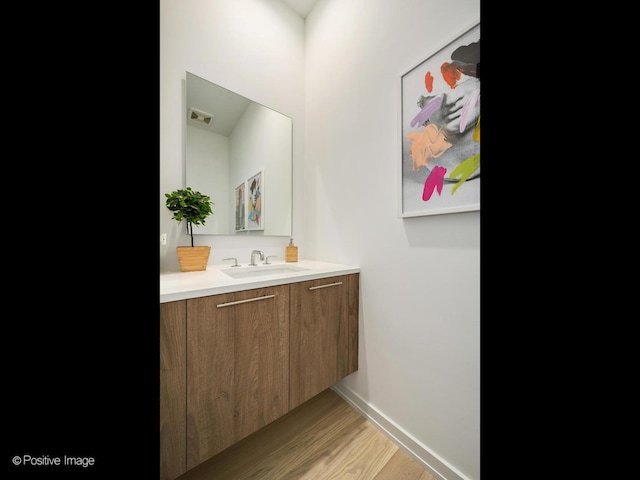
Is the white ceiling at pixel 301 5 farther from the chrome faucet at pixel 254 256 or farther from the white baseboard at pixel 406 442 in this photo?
the white baseboard at pixel 406 442

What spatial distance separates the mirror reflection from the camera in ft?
4.70

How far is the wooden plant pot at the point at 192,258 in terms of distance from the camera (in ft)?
4.23

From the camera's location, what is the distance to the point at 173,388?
0.84m


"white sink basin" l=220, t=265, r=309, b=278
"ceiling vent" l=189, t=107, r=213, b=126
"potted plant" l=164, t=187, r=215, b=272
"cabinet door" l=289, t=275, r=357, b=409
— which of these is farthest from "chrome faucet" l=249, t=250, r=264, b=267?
"ceiling vent" l=189, t=107, r=213, b=126

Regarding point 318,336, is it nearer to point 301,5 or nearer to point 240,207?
point 240,207

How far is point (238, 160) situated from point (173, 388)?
1.25 metres

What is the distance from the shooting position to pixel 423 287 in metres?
1.13

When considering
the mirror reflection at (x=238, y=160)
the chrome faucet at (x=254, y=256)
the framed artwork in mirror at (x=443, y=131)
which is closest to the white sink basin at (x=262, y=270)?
the chrome faucet at (x=254, y=256)

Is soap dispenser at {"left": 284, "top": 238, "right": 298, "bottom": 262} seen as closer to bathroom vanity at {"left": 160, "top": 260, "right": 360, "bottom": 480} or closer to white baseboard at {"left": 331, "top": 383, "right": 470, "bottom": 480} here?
bathroom vanity at {"left": 160, "top": 260, "right": 360, "bottom": 480}

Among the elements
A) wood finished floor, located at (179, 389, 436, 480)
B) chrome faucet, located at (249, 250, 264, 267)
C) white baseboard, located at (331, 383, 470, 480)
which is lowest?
wood finished floor, located at (179, 389, 436, 480)

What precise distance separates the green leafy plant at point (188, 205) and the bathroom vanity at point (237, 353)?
0.93ft

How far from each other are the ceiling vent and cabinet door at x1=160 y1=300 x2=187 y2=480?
1.07 m
